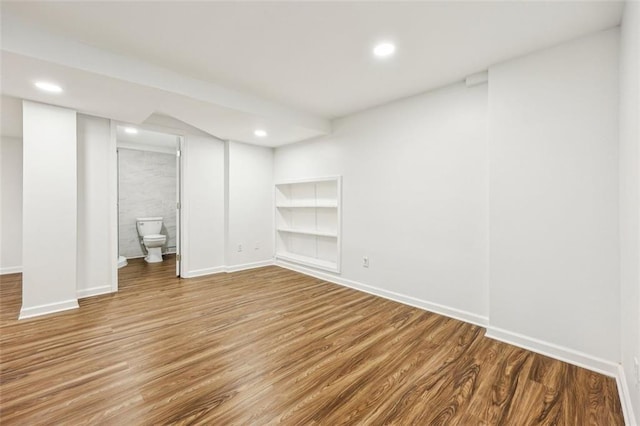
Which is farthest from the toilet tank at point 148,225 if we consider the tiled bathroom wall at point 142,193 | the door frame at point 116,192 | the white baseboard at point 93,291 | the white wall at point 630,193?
the white wall at point 630,193

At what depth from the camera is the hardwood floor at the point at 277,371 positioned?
146 centimetres

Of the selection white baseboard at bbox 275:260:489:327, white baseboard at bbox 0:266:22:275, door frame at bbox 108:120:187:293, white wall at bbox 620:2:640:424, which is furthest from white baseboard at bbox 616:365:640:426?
white baseboard at bbox 0:266:22:275

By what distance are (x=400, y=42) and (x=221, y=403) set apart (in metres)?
2.77

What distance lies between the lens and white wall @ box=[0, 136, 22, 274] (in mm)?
Answer: 4477

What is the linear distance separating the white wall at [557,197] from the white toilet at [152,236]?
5.63 metres

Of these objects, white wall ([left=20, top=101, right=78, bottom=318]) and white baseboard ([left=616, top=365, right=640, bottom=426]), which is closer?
white baseboard ([left=616, top=365, right=640, bottom=426])

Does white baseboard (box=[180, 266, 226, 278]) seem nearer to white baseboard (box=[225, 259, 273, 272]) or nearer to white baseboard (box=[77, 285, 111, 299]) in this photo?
white baseboard (box=[225, 259, 273, 272])

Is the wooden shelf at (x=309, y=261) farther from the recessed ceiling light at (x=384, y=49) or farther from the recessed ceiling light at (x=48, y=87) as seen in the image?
the recessed ceiling light at (x=48, y=87)

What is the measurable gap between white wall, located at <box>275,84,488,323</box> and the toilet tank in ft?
13.5

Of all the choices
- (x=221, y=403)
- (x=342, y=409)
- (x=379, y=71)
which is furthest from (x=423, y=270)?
(x=221, y=403)

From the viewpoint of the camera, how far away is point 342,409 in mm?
1491

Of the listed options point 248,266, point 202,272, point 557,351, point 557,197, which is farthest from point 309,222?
point 557,351

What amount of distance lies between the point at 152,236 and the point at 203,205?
1914 mm

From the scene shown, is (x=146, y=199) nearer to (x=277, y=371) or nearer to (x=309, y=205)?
(x=309, y=205)
